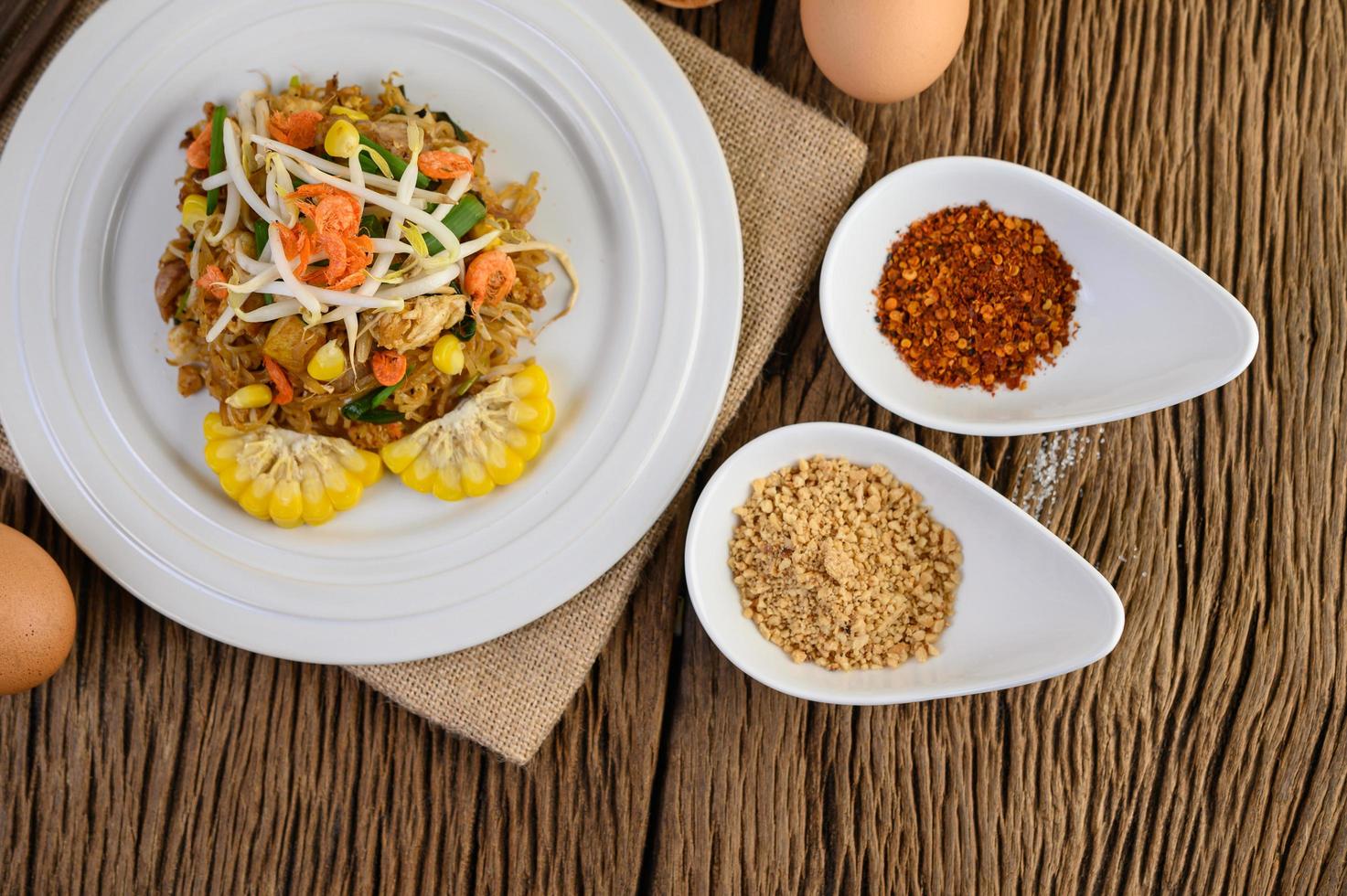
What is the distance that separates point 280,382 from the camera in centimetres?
216

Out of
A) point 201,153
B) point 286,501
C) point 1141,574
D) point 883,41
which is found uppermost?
point 883,41

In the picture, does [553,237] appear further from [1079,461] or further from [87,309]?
[1079,461]

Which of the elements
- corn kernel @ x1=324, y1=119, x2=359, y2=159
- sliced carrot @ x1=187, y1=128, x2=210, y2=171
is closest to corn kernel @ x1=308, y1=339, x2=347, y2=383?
corn kernel @ x1=324, y1=119, x2=359, y2=159

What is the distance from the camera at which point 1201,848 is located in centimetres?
252

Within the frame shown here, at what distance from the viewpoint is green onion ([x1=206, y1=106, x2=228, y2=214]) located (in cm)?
215

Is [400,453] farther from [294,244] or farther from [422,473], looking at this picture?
[294,244]

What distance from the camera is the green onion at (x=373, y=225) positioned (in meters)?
2.06

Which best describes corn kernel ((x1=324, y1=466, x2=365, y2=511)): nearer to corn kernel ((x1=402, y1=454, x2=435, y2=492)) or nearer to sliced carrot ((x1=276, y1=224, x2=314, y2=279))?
corn kernel ((x1=402, y1=454, x2=435, y2=492))

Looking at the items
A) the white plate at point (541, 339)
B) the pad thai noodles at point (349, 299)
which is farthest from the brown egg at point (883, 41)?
the pad thai noodles at point (349, 299)

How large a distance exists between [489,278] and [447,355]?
210 millimetres

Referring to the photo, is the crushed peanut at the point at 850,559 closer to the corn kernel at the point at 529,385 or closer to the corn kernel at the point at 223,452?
the corn kernel at the point at 529,385

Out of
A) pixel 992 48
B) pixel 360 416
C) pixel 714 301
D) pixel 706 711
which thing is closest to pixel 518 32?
pixel 714 301

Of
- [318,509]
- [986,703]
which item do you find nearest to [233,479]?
[318,509]

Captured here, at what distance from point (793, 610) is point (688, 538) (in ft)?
1.10
